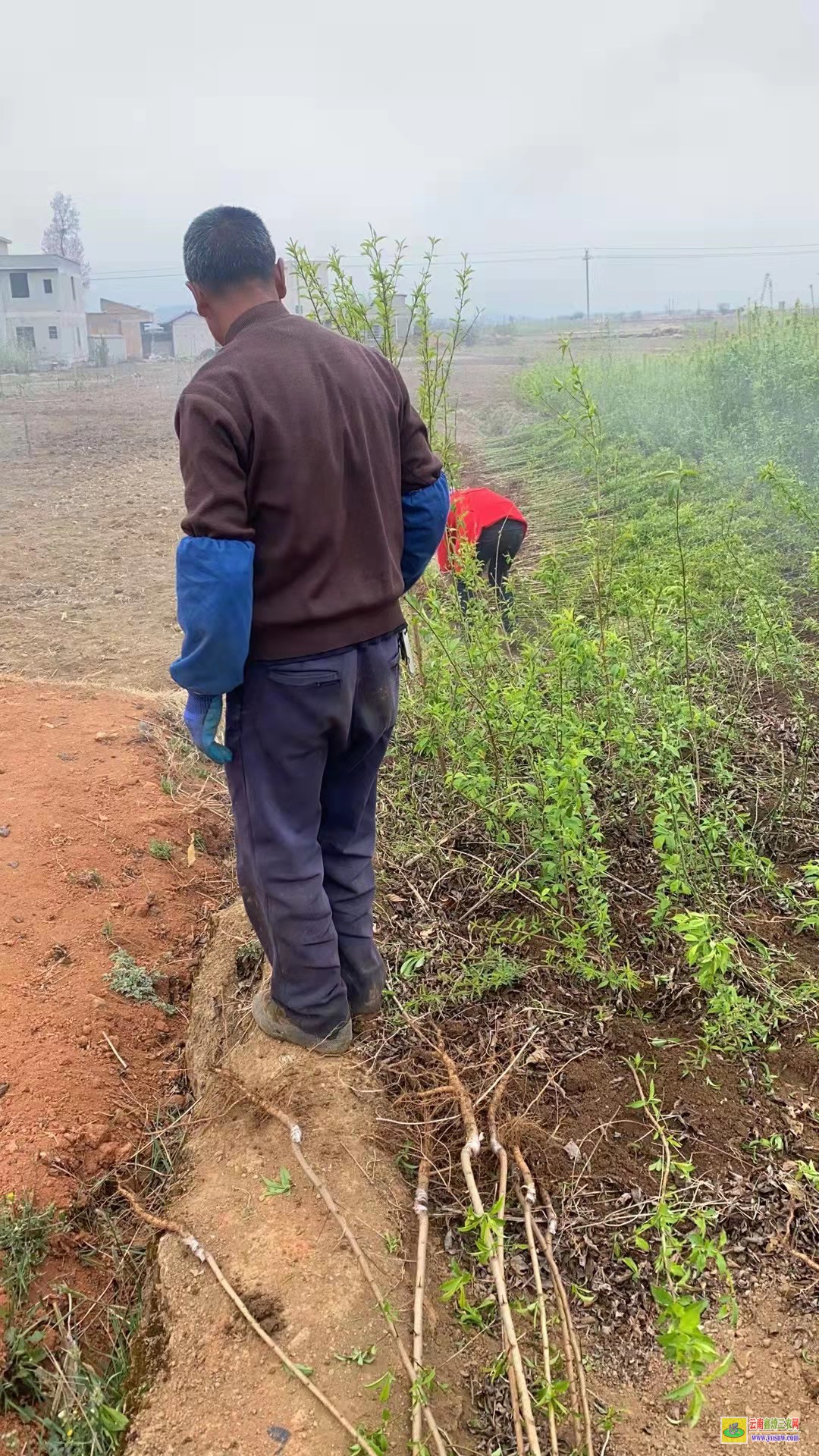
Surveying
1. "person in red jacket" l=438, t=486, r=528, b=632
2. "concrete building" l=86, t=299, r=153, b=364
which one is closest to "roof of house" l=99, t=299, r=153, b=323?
"concrete building" l=86, t=299, r=153, b=364

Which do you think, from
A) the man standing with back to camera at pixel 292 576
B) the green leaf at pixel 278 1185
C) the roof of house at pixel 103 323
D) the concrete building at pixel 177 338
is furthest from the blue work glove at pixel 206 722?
the roof of house at pixel 103 323

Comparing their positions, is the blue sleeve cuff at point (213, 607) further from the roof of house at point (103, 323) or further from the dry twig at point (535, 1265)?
the roof of house at point (103, 323)

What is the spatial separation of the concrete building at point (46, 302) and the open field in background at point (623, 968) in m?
41.2

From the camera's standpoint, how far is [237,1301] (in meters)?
1.90

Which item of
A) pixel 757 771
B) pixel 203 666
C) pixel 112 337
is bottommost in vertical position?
pixel 757 771

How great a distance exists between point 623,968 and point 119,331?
182 feet

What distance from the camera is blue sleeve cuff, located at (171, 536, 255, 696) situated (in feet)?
6.46

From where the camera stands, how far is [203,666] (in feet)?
6.79

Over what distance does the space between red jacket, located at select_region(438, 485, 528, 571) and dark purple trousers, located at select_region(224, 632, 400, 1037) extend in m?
1.34

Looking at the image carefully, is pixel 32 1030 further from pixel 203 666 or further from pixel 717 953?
pixel 717 953

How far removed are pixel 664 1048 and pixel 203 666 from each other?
1.46 m

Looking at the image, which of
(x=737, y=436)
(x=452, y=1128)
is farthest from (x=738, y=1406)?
(x=737, y=436)

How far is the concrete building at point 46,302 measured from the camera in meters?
40.8

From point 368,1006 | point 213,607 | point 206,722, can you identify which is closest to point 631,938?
point 368,1006
